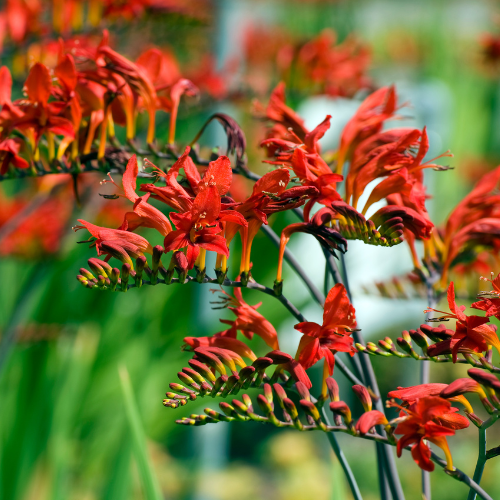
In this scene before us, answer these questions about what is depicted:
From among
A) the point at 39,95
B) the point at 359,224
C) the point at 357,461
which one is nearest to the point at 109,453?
the point at 357,461

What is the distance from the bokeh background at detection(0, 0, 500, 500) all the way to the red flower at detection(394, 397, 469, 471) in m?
0.40

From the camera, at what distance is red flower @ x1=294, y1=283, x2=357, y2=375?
0.49 meters

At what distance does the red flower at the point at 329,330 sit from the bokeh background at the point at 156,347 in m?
0.33

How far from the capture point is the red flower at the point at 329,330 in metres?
0.49

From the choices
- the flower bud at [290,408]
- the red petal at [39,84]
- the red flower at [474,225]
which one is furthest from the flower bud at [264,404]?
the red petal at [39,84]

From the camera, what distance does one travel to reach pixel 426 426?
45cm

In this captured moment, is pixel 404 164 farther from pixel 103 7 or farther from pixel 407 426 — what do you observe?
pixel 103 7

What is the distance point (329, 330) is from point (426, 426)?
11 centimetres

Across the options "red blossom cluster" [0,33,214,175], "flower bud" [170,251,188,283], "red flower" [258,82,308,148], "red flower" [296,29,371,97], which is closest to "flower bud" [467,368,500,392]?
"flower bud" [170,251,188,283]

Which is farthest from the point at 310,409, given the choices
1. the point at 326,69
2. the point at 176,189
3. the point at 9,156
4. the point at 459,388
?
the point at 326,69

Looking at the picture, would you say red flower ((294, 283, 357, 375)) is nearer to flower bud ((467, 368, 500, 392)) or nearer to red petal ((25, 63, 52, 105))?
flower bud ((467, 368, 500, 392))

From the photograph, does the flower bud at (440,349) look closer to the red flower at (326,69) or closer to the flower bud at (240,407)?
the flower bud at (240,407)

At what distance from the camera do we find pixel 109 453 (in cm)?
174

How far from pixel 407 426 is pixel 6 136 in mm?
520
